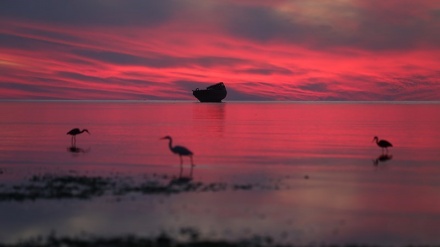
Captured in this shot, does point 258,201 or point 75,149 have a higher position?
point 75,149

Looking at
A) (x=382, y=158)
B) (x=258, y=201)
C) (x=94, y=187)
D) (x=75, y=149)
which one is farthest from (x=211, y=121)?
(x=258, y=201)

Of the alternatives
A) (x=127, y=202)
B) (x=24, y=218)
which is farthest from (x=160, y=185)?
(x=24, y=218)

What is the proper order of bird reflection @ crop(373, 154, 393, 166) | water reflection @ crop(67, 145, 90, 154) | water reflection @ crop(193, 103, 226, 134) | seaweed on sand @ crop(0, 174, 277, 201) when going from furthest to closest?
water reflection @ crop(193, 103, 226, 134) → water reflection @ crop(67, 145, 90, 154) → bird reflection @ crop(373, 154, 393, 166) → seaweed on sand @ crop(0, 174, 277, 201)

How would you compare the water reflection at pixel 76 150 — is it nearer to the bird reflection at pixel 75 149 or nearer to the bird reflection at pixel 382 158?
the bird reflection at pixel 75 149

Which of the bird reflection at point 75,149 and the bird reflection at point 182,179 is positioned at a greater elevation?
the bird reflection at point 75,149

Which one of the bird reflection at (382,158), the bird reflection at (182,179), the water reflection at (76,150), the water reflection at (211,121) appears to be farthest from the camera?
the water reflection at (211,121)

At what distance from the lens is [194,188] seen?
2230 centimetres

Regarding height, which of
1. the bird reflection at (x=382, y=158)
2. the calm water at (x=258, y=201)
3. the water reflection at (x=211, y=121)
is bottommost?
the calm water at (x=258, y=201)

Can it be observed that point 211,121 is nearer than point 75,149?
No

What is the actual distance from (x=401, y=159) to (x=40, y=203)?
23.7 meters

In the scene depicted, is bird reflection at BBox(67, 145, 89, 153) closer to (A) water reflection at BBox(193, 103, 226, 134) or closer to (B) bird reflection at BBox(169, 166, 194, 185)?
(B) bird reflection at BBox(169, 166, 194, 185)

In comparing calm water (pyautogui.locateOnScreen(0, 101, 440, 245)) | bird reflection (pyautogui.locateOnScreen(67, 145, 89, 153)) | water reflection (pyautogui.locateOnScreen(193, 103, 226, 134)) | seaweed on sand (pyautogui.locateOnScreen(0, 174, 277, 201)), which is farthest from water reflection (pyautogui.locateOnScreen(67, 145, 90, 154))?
water reflection (pyautogui.locateOnScreen(193, 103, 226, 134))

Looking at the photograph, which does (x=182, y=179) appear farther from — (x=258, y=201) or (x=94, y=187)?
(x=258, y=201)

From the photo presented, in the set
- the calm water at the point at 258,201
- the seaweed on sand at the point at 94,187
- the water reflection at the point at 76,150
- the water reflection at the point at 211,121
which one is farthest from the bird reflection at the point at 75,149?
the water reflection at the point at 211,121
